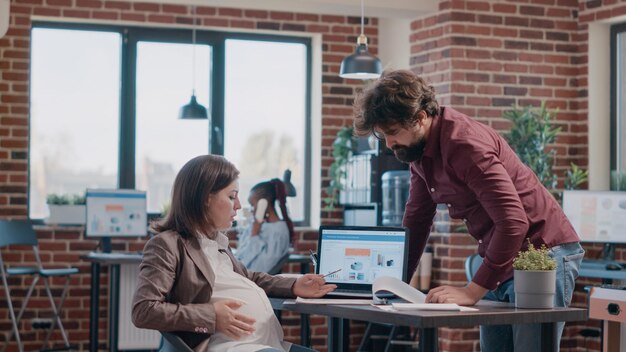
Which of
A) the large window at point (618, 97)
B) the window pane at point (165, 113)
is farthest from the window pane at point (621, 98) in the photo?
the window pane at point (165, 113)

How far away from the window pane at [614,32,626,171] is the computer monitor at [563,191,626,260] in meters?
0.64

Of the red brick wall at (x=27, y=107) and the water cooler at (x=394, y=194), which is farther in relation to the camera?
the red brick wall at (x=27, y=107)

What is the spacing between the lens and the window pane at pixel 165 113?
26.4 feet

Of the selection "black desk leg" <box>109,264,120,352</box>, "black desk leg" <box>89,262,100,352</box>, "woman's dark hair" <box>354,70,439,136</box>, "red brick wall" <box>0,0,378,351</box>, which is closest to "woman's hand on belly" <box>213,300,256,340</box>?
"woman's dark hair" <box>354,70,439,136</box>

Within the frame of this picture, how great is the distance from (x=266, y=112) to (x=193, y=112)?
1024 millimetres

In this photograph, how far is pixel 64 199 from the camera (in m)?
A: 7.59

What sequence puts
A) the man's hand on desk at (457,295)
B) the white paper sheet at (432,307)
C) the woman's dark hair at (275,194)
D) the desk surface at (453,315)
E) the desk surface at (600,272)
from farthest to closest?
the woman's dark hair at (275,194), the desk surface at (600,272), the man's hand on desk at (457,295), the white paper sheet at (432,307), the desk surface at (453,315)

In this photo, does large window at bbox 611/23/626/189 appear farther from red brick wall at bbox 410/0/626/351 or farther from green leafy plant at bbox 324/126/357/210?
green leafy plant at bbox 324/126/357/210

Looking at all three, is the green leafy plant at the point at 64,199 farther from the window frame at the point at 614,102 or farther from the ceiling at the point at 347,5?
the window frame at the point at 614,102

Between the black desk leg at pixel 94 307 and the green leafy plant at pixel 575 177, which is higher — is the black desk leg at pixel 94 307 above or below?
below

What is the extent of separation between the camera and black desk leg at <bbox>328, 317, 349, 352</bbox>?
11.4 ft

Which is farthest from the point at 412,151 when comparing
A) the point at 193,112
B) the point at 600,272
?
the point at 193,112

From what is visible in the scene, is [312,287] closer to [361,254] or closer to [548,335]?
[361,254]

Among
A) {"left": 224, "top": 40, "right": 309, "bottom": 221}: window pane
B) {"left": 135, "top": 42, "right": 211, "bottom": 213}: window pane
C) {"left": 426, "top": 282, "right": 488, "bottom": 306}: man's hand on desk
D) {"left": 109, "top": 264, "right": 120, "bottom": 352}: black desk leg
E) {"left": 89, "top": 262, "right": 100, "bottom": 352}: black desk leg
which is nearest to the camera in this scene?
{"left": 426, "top": 282, "right": 488, "bottom": 306}: man's hand on desk
